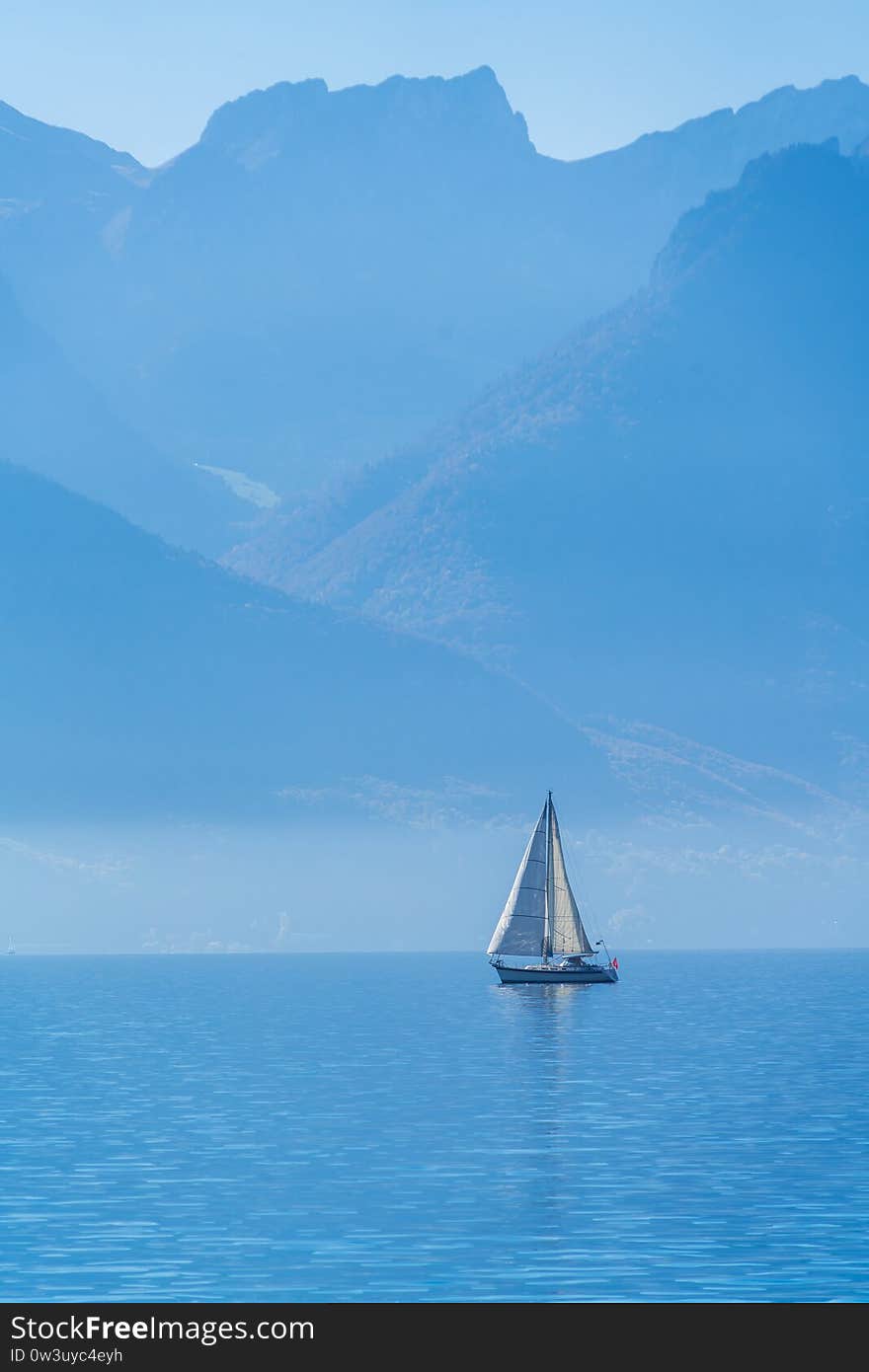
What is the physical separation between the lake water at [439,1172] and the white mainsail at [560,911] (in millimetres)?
49141

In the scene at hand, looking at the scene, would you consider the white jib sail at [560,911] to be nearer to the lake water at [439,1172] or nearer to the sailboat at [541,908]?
the sailboat at [541,908]

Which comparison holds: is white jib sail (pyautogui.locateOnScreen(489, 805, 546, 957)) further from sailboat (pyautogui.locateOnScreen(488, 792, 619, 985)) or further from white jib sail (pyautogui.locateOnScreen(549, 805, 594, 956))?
white jib sail (pyautogui.locateOnScreen(549, 805, 594, 956))

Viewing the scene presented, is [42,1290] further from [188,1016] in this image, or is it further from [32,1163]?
[188,1016]

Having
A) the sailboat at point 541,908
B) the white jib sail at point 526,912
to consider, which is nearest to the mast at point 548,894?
the sailboat at point 541,908

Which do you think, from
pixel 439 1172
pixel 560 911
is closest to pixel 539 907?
pixel 560 911

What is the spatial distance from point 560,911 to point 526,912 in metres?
3.83

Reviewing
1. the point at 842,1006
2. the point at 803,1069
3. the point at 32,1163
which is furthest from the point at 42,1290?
the point at 842,1006

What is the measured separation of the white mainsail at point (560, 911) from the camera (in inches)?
7387

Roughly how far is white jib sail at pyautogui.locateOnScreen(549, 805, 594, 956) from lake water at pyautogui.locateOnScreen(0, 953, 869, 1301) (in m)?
49.0

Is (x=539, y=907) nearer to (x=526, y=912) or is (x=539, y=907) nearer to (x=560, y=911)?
(x=526, y=912)
